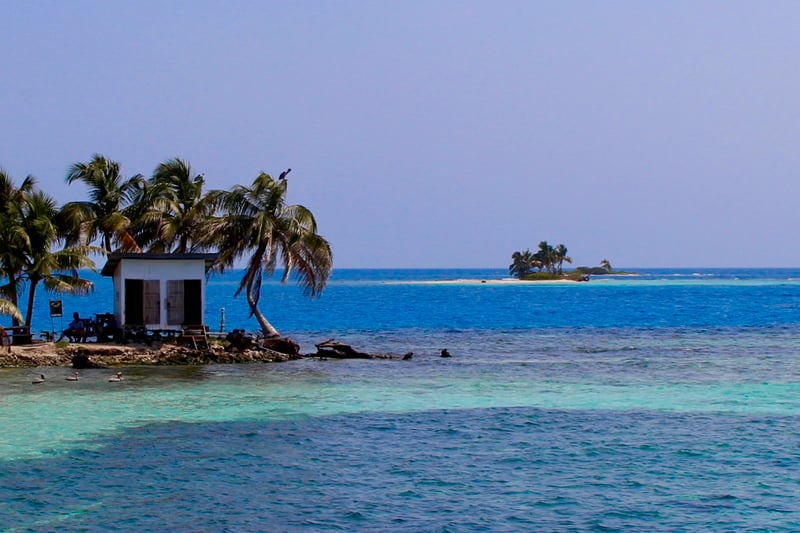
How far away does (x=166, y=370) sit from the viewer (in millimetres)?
29000

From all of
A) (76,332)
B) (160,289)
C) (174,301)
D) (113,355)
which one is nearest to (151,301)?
(160,289)

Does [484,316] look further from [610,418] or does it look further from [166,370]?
[610,418]

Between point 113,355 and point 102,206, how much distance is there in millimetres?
11151

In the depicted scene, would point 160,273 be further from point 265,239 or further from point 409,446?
point 409,446

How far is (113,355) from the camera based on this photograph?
1190 inches

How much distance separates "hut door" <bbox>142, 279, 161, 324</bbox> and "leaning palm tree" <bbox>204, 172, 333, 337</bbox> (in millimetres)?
4576

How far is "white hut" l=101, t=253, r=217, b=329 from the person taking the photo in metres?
32.9

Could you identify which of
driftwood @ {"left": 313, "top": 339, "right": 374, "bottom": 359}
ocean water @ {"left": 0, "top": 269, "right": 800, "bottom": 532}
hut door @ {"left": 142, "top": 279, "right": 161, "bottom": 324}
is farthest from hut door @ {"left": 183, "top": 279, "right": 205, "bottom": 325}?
driftwood @ {"left": 313, "top": 339, "right": 374, "bottom": 359}

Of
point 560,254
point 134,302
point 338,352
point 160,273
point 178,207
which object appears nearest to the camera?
point 160,273

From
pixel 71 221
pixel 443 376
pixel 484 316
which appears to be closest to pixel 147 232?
pixel 71 221

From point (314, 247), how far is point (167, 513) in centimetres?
2491

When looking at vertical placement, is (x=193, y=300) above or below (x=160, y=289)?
below

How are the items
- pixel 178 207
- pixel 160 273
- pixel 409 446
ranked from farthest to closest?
pixel 178 207, pixel 160 273, pixel 409 446

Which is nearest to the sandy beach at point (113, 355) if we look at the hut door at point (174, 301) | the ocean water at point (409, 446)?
the ocean water at point (409, 446)
